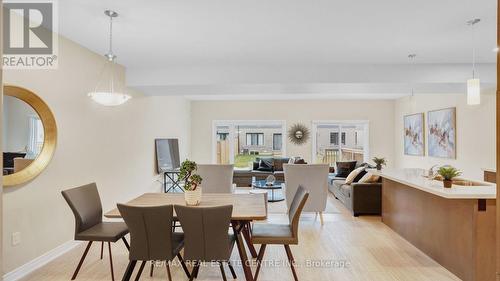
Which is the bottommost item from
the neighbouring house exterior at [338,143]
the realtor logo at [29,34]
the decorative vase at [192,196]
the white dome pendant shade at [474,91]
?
the decorative vase at [192,196]

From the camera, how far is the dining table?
260cm

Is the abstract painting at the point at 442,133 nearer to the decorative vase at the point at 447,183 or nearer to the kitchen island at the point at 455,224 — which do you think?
the kitchen island at the point at 455,224

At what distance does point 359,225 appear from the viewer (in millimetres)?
4477

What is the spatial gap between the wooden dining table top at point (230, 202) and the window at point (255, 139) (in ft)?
19.2

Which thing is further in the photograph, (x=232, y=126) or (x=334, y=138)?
(x=232, y=126)

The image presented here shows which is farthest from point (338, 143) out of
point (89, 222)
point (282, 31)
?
point (89, 222)

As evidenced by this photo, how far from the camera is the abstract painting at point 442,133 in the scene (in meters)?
5.83

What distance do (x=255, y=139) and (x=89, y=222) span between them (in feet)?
21.9

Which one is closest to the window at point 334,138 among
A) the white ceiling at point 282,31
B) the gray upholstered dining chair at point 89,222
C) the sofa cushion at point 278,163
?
the sofa cushion at point 278,163

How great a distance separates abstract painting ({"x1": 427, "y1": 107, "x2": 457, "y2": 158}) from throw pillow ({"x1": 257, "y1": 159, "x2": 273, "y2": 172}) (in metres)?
3.88

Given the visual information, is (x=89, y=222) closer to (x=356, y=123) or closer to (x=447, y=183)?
(x=447, y=183)

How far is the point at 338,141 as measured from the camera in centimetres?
905

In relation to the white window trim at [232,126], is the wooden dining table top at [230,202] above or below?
below

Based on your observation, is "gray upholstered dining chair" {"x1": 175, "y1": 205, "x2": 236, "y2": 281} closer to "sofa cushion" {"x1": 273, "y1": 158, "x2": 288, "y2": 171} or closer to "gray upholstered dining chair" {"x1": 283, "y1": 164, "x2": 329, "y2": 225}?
"gray upholstered dining chair" {"x1": 283, "y1": 164, "x2": 329, "y2": 225}
